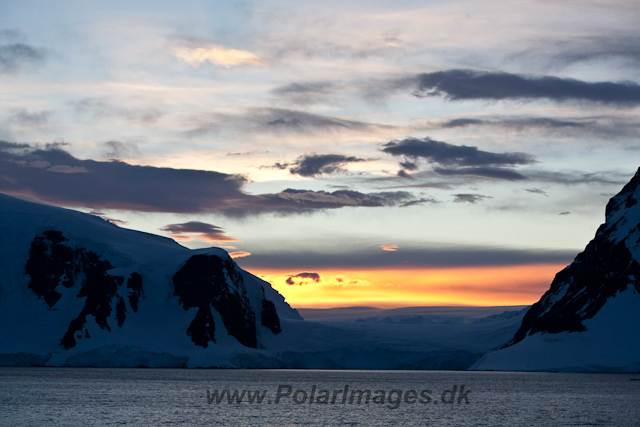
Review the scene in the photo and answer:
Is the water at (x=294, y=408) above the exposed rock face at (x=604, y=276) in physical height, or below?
below

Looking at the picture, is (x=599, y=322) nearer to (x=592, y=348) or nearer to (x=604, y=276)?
(x=592, y=348)

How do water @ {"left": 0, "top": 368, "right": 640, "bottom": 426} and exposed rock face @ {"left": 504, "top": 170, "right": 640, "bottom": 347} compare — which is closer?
water @ {"left": 0, "top": 368, "right": 640, "bottom": 426}

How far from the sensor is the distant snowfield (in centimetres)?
16588

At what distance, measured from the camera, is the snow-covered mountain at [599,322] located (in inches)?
6614

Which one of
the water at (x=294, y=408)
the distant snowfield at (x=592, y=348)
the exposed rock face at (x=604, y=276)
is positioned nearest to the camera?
the water at (x=294, y=408)

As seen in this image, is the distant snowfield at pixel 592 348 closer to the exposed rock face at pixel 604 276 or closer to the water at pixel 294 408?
the exposed rock face at pixel 604 276

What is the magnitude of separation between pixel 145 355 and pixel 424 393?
3423 inches

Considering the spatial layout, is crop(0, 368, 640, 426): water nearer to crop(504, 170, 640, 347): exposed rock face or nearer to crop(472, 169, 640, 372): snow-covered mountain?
crop(472, 169, 640, 372): snow-covered mountain

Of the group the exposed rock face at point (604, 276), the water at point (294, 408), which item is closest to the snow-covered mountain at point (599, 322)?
the exposed rock face at point (604, 276)

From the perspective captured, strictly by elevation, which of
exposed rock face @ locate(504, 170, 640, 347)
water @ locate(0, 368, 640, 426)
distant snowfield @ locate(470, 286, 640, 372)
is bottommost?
water @ locate(0, 368, 640, 426)

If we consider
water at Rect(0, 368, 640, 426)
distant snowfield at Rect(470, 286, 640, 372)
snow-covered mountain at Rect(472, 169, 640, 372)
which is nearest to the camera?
water at Rect(0, 368, 640, 426)

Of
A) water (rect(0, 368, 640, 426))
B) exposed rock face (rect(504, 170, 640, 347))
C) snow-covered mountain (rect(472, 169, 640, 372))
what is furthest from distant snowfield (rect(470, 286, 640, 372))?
water (rect(0, 368, 640, 426))

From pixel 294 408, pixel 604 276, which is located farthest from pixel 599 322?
pixel 294 408

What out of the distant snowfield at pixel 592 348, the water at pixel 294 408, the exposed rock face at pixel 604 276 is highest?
the exposed rock face at pixel 604 276
